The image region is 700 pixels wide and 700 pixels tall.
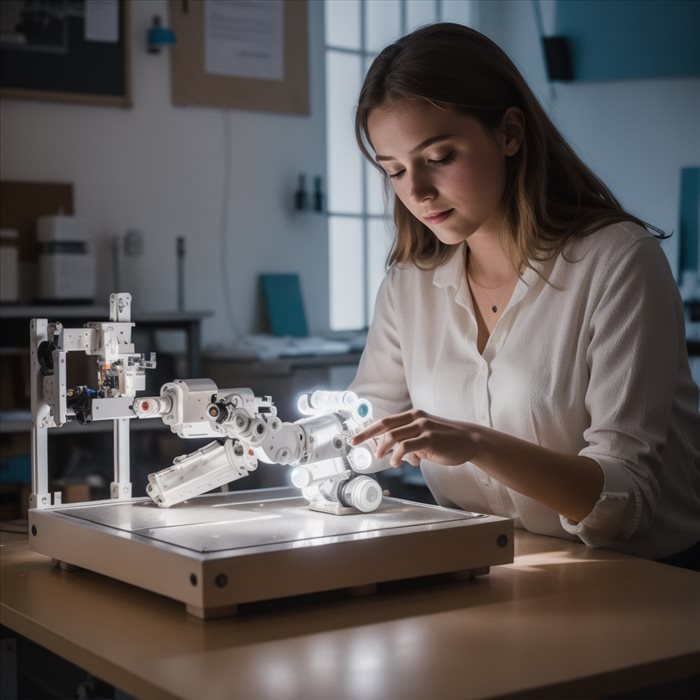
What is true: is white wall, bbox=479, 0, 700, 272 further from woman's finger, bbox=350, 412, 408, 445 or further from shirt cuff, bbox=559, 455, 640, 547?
woman's finger, bbox=350, 412, 408, 445

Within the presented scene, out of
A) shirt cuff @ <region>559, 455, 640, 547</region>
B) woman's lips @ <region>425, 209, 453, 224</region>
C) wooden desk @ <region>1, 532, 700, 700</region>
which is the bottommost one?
wooden desk @ <region>1, 532, 700, 700</region>

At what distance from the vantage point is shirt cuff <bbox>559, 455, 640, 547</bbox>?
1.39 meters

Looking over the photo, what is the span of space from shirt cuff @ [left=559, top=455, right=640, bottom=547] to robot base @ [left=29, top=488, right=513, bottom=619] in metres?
0.18

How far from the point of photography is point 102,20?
13.8 feet

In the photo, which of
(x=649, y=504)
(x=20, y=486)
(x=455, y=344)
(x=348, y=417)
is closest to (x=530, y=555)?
(x=649, y=504)

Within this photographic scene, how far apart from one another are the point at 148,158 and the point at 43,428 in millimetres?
3119

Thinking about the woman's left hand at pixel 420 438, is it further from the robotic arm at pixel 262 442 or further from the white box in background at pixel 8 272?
the white box in background at pixel 8 272

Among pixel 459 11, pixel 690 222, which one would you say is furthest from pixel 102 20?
pixel 690 222

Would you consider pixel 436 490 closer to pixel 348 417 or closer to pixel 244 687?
pixel 348 417

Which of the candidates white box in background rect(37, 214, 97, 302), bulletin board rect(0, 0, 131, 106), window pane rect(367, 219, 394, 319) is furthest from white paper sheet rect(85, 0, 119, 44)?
window pane rect(367, 219, 394, 319)

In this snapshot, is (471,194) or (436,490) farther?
(436,490)

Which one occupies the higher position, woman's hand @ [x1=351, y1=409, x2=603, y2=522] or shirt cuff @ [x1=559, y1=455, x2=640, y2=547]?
woman's hand @ [x1=351, y1=409, x2=603, y2=522]

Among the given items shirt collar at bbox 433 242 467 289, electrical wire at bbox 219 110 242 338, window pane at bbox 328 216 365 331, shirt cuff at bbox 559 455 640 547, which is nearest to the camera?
shirt cuff at bbox 559 455 640 547

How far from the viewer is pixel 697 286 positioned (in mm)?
4602
